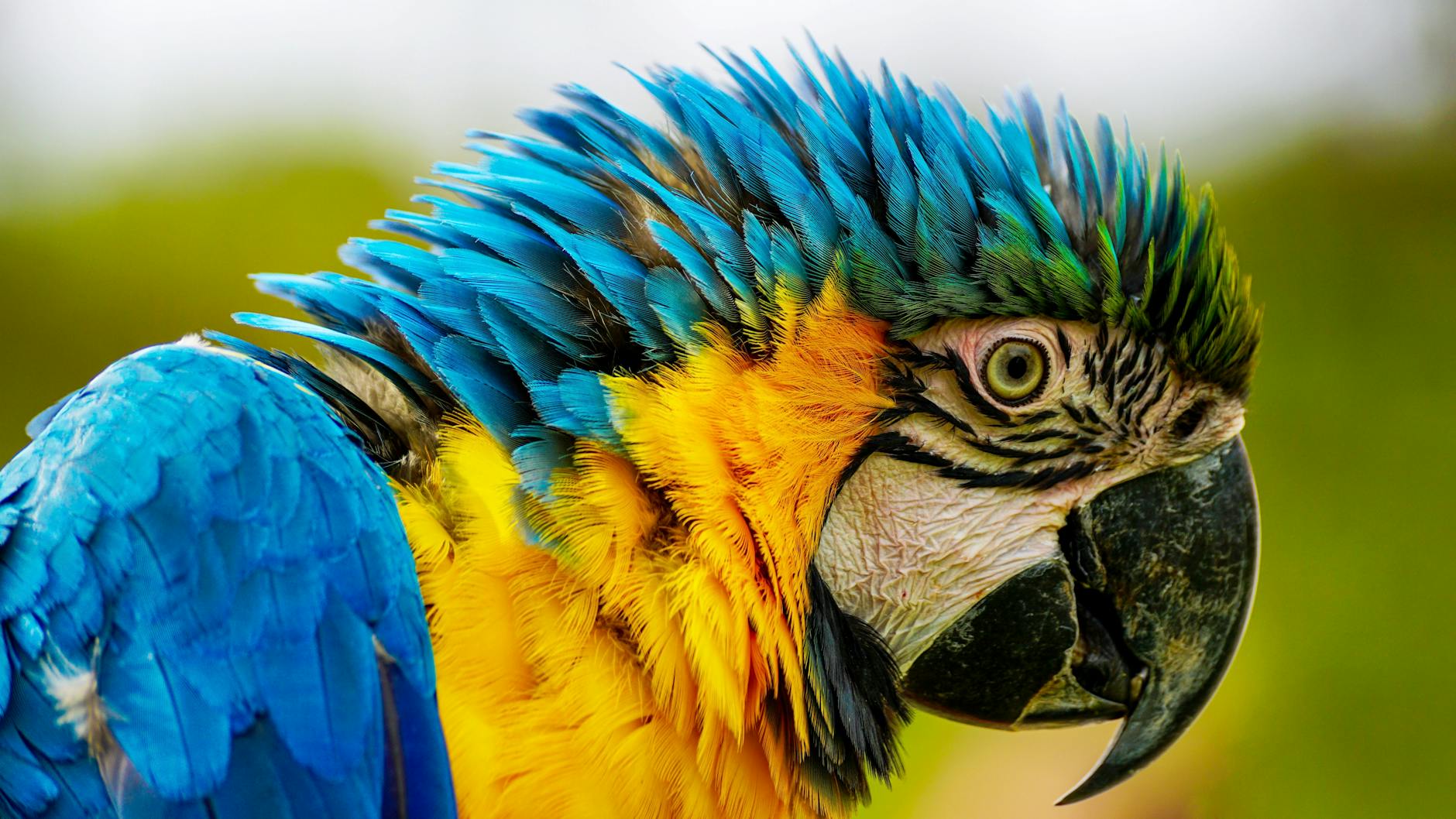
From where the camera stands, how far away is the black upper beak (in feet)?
4.92

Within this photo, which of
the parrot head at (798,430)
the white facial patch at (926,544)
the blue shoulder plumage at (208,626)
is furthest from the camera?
the white facial patch at (926,544)

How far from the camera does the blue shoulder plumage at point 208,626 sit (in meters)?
1.12

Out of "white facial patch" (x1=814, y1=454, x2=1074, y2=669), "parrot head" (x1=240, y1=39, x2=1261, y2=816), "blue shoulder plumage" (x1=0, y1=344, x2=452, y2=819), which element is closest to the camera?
"blue shoulder plumage" (x1=0, y1=344, x2=452, y2=819)

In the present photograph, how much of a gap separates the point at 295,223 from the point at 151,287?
0.65m

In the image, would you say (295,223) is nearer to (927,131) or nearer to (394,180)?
(394,180)

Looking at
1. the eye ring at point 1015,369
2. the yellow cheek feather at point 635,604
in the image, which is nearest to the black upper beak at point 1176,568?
the eye ring at point 1015,369

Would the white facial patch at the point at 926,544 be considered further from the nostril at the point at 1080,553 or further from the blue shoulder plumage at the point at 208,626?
the blue shoulder plumage at the point at 208,626

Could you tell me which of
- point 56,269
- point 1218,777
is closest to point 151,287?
point 56,269

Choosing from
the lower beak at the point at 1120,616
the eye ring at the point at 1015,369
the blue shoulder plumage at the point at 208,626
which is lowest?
the blue shoulder plumage at the point at 208,626

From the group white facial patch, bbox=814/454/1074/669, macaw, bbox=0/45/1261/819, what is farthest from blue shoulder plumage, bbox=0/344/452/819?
white facial patch, bbox=814/454/1074/669

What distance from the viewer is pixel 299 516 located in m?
1.18

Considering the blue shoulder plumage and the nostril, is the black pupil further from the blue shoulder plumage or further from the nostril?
the blue shoulder plumage

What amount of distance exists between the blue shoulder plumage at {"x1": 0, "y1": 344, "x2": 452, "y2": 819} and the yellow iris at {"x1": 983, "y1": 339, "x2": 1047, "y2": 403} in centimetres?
81

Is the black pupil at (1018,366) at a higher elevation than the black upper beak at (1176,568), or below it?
higher
